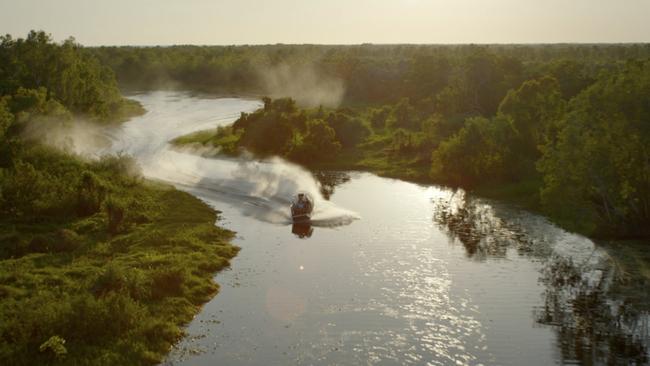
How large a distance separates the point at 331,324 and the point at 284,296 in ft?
25.5

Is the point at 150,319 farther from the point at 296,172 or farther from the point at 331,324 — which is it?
the point at 296,172

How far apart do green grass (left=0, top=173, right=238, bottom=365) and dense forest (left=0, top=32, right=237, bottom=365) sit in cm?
10

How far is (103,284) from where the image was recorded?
175 ft

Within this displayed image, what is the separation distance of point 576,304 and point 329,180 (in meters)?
61.5

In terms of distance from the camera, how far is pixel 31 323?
45.0 m

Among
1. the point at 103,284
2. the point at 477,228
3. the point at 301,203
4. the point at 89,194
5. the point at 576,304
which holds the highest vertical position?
the point at 89,194

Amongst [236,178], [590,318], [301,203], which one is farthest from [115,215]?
[590,318]

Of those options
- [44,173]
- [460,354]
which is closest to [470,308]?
[460,354]

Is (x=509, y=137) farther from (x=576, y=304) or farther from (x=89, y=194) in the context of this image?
(x=89, y=194)

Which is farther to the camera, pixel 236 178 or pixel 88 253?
pixel 236 178

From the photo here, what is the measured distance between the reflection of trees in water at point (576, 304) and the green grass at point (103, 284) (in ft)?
102

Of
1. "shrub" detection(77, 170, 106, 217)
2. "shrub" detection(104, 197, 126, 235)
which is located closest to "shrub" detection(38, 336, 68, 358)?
"shrub" detection(104, 197, 126, 235)

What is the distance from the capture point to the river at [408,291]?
47.0 m

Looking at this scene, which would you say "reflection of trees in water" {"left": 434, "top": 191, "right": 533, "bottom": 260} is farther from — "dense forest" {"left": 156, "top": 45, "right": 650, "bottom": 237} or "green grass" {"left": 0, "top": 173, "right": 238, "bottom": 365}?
"green grass" {"left": 0, "top": 173, "right": 238, "bottom": 365}
